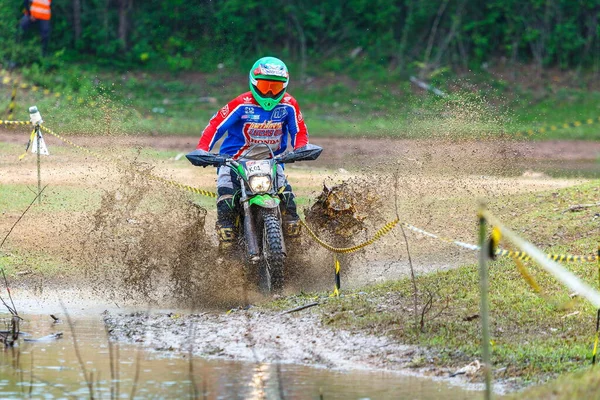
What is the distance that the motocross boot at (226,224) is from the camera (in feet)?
35.9

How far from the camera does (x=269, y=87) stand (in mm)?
11133

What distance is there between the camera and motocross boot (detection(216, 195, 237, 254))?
10938 mm

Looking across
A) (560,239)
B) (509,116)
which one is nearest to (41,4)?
(509,116)

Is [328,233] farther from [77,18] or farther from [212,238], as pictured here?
[77,18]

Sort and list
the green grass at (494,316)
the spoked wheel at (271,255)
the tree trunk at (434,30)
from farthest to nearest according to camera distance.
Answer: the tree trunk at (434,30)
the spoked wheel at (271,255)
the green grass at (494,316)

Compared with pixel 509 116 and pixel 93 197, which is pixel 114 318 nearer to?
pixel 93 197

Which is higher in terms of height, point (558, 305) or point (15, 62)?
point (15, 62)

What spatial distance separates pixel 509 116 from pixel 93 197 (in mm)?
12685

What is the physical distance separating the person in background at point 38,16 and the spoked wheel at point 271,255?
20.5 metres

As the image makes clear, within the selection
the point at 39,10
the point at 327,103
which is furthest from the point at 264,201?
the point at 39,10

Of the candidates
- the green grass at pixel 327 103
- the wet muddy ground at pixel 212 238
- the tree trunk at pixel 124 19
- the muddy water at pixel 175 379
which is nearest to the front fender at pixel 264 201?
the wet muddy ground at pixel 212 238

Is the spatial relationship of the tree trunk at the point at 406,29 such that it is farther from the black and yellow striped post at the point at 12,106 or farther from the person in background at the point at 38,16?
the black and yellow striped post at the point at 12,106

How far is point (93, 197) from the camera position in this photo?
17.0 meters

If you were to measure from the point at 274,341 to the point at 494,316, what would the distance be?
67.7 inches
